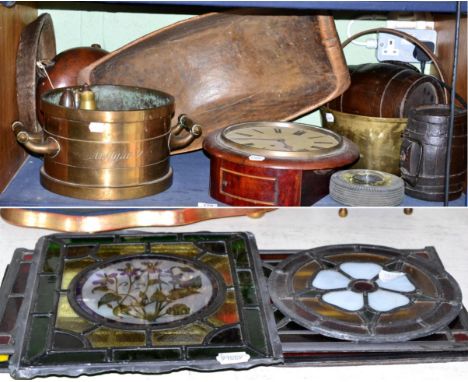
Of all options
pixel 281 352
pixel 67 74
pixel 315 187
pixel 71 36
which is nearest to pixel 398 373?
pixel 281 352

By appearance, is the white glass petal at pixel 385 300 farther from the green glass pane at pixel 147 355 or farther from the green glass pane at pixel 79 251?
the green glass pane at pixel 79 251

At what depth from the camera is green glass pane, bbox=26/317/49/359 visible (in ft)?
2.82

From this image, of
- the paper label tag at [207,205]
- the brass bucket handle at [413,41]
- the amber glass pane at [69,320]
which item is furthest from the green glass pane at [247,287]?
the brass bucket handle at [413,41]

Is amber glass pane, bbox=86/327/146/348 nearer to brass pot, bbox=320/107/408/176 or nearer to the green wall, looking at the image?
brass pot, bbox=320/107/408/176

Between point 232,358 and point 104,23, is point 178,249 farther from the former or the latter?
point 104,23

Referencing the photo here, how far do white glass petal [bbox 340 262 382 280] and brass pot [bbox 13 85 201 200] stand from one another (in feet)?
1.42

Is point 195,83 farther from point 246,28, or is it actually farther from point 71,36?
point 71,36

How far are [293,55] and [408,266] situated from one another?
24.2 inches

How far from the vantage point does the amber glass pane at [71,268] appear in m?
1.05

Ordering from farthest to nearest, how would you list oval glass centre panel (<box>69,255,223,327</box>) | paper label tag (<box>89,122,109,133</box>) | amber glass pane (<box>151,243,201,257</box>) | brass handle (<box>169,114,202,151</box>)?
brass handle (<box>169,114,202,151</box>)
paper label tag (<box>89,122,109,133</box>)
amber glass pane (<box>151,243,201,257</box>)
oval glass centre panel (<box>69,255,223,327</box>)

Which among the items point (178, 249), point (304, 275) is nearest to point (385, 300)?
point (304, 275)

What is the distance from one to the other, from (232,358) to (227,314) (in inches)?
4.3

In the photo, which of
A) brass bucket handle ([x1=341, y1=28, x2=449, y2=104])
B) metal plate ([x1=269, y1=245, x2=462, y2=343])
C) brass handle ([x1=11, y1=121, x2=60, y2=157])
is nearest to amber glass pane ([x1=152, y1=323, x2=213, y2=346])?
metal plate ([x1=269, y1=245, x2=462, y2=343])

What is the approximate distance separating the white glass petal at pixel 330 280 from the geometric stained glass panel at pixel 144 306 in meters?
0.08
